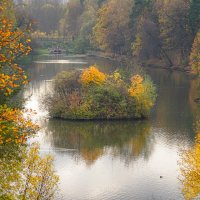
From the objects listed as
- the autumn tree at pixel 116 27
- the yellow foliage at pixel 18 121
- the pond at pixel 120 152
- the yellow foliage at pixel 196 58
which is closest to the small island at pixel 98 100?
the pond at pixel 120 152

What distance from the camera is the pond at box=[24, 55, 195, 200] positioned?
2973cm

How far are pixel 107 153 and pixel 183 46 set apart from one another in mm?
64565

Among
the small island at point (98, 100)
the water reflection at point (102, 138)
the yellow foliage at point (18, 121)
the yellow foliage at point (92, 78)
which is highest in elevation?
the yellow foliage at point (18, 121)

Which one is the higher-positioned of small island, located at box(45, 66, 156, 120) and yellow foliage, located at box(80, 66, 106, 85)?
yellow foliage, located at box(80, 66, 106, 85)

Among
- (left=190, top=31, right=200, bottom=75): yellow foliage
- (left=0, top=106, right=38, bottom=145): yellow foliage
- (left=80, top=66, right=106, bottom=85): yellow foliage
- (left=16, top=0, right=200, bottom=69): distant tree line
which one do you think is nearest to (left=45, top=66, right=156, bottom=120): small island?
(left=80, top=66, right=106, bottom=85): yellow foliage

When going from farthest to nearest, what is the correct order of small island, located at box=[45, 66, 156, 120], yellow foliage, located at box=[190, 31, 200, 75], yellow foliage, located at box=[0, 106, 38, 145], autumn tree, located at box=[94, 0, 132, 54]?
autumn tree, located at box=[94, 0, 132, 54]
yellow foliage, located at box=[190, 31, 200, 75]
small island, located at box=[45, 66, 156, 120]
yellow foliage, located at box=[0, 106, 38, 145]

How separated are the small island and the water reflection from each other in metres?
1.26

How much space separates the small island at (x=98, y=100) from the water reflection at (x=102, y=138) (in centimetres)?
126

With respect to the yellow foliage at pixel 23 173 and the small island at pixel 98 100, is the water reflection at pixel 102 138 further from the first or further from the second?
the yellow foliage at pixel 23 173

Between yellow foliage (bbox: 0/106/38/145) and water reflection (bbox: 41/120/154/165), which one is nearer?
yellow foliage (bbox: 0/106/38/145)

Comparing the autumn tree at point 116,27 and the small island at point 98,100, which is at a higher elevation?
the autumn tree at point 116,27

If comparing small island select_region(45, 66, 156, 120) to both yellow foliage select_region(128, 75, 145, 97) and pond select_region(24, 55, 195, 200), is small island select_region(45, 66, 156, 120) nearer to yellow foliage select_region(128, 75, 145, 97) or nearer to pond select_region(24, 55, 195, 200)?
yellow foliage select_region(128, 75, 145, 97)

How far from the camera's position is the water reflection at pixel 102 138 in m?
37.3

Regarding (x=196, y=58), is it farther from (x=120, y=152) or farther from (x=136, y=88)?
(x=120, y=152)
